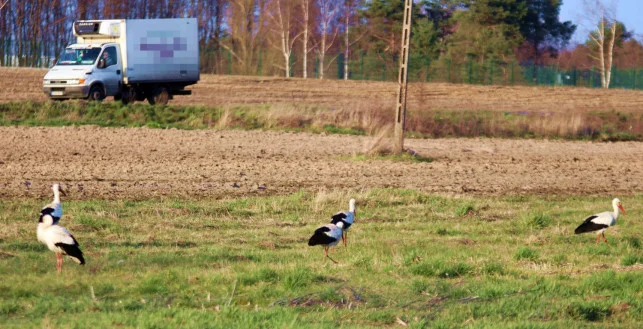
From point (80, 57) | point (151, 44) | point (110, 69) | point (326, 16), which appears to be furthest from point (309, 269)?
point (326, 16)

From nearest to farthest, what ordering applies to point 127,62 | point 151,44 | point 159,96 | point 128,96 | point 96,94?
1. point 96,94
2. point 127,62
3. point 128,96
4. point 151,44
5. point 159,96

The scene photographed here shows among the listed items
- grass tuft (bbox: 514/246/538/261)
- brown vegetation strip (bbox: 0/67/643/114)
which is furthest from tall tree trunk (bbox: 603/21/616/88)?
grass tuft (bbox: 514/246/538/261)

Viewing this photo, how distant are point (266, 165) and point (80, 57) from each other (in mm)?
15753

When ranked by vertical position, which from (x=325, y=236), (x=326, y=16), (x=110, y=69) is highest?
(x=326, y=16)

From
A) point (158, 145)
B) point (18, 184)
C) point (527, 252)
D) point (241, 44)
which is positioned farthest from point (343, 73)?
point (527, 252)

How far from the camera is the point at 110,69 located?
35.7 meters

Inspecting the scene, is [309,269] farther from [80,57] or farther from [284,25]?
[284,25]

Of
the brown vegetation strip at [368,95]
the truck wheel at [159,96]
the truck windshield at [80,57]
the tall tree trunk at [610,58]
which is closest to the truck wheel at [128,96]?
the truck wheel at [159,96]

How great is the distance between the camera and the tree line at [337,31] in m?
66.4

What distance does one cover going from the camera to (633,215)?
16.9 m

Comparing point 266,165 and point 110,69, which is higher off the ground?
point 110,69

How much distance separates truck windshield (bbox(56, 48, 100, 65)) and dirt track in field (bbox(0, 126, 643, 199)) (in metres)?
7.21

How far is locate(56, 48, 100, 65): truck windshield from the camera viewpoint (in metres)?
35.4

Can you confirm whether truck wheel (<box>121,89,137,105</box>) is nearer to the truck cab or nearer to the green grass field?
the truck cab
